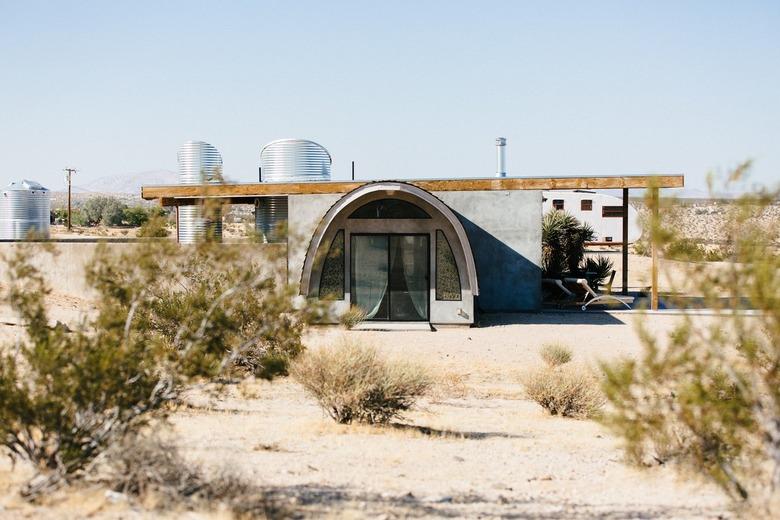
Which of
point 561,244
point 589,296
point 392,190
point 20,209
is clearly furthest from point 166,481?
point 20,209

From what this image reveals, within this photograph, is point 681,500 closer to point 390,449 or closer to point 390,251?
point 390,449

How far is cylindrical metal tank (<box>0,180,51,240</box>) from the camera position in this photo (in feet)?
104

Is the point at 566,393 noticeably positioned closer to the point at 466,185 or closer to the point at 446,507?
the point at 446,507

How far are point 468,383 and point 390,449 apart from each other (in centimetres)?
587

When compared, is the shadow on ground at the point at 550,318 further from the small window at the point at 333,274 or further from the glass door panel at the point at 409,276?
the small window at the point at 333,274

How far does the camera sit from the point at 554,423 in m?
12.5

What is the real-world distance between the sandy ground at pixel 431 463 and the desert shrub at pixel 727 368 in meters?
0.62

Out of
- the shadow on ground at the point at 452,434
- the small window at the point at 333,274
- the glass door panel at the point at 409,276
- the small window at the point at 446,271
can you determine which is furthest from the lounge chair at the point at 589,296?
the shadow on ground at the point at 452,434

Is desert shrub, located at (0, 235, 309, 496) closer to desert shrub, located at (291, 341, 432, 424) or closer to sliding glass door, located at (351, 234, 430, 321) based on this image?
desert shrub, located at (291, 341, 432, 424)

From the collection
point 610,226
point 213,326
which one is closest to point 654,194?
point 213,326

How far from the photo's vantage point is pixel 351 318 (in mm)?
20281

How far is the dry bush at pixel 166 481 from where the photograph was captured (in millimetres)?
6711

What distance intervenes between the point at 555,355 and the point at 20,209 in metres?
22.4

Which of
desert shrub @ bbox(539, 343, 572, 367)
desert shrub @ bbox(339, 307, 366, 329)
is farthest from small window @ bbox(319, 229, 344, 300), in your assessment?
desert shrub @ bbox(539, 343, 572, 367)
